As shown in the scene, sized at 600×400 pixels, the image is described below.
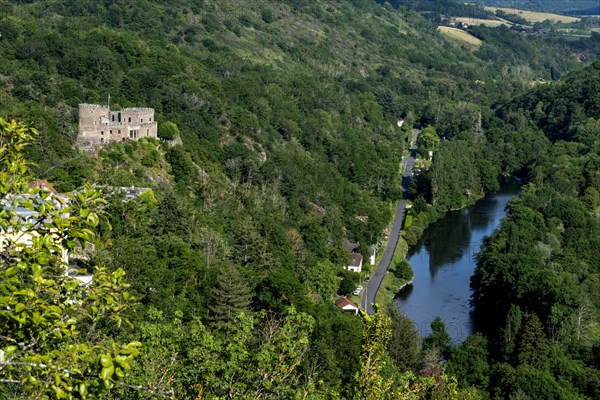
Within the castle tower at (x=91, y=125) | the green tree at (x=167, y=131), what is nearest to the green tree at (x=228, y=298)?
the castle tower at (x=91, y=125)

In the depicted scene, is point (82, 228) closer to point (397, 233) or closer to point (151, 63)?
point (397, 233)

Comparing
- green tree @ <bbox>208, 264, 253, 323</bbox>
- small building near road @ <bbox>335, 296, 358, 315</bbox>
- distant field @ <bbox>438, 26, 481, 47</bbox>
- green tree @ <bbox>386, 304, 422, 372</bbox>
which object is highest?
green tree @ <bbox>208, 264, 253, 323</bbox>

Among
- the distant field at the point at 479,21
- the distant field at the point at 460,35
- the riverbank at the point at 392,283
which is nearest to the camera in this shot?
the riverbank at the point at 392,283

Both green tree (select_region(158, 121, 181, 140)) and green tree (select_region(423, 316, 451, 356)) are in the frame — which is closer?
green tree (select_region(423, 316, 451, 356))

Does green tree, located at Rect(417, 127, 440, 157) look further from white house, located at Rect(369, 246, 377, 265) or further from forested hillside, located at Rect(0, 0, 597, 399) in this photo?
white house, located at Rect(369, 246, 377, 265)

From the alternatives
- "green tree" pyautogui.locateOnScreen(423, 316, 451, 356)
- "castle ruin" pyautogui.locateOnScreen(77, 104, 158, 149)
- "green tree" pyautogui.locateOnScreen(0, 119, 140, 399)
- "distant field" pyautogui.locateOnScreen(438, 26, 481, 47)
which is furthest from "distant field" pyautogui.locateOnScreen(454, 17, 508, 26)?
"green tree" pyautogui.locateOnScreen(0, 119, 140, 399)

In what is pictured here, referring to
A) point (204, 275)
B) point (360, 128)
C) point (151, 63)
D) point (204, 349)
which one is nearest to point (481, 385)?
point (204, 275)

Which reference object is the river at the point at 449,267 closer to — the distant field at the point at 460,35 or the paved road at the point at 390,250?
the paved road at the point at 390,250
